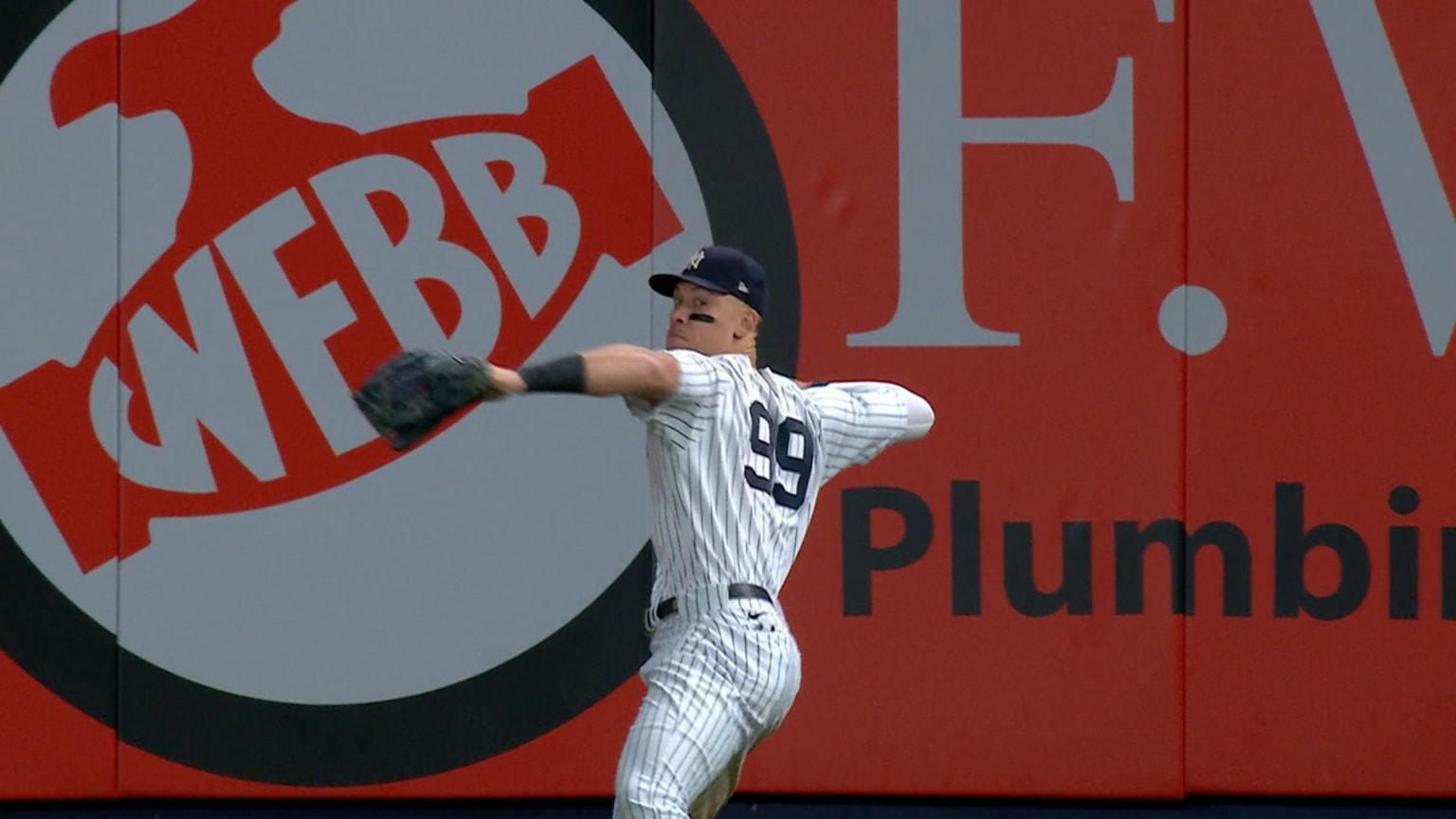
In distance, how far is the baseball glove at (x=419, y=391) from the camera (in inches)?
139

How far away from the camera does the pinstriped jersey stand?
162 inches

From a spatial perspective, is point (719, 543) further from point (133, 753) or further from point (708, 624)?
point (133, 753)

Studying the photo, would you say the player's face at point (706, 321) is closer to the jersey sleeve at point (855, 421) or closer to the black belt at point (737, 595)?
the jersey sleeve at point (855, 421)

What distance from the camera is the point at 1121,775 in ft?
18.9

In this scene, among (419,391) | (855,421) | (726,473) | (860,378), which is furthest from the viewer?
(860,378)

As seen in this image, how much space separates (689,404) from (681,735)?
25.3 inches

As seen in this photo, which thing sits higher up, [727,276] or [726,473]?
[727,276]

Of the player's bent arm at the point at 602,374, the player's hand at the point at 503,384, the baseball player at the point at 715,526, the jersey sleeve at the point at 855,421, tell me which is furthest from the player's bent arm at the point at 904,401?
the player's hand at the point at 503,384

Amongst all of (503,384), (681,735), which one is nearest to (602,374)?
(503,384)

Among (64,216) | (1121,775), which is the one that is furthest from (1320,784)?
(64,216)

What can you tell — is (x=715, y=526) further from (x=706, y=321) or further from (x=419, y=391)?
(x=419, y=391)

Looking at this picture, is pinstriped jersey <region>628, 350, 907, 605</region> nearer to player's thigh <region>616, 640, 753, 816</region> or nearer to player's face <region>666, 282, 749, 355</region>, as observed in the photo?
player's face <region>666, 282, 749, 355</region>

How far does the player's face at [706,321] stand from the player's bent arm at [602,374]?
1.09ft

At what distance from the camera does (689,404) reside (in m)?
4.08
